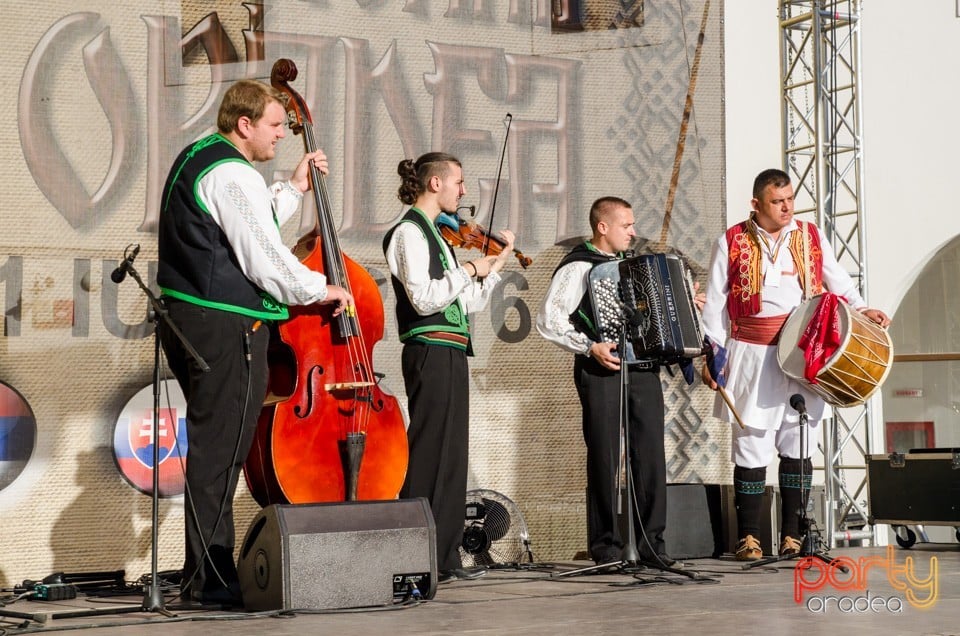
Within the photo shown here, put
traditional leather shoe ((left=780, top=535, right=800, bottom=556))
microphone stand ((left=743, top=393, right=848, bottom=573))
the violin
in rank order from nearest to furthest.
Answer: the violin → microphone stand ((left=743, top=393, right=848, bottom=573)) → traditional leather shoe ((left=780, top=535, right=800, bottom=556))

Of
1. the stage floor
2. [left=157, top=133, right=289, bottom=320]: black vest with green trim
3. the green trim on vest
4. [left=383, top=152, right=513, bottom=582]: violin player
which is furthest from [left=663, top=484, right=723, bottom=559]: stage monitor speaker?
[left=157, top=133, right=289, bottom=320]: black vest with green trim

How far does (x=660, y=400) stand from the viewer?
189 inches

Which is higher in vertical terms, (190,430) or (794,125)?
(794,125)

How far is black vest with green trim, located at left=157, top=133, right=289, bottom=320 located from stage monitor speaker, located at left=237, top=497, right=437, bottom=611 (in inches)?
24.3

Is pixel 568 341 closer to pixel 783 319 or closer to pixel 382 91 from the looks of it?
pixel 783 319

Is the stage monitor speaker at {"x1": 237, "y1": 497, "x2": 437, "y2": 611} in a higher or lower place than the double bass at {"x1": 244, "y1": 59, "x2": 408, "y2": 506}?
lower

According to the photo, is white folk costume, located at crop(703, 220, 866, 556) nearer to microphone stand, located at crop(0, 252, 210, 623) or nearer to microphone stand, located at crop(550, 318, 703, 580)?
microphone stand, located at crop(550, 318, 703, 580)

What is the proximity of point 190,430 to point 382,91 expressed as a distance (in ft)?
7.33

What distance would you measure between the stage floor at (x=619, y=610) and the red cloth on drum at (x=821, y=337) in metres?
0.84

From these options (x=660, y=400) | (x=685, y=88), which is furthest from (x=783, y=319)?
(x=685, y=88)

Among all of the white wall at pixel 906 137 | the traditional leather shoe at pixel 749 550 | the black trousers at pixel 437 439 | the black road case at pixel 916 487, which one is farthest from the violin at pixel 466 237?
the white wall at pixel 906 137

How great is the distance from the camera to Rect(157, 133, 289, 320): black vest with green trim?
133 inches

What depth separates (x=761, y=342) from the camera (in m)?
5.05

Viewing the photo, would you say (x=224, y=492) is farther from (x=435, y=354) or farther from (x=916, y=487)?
(x=916, y=487)
